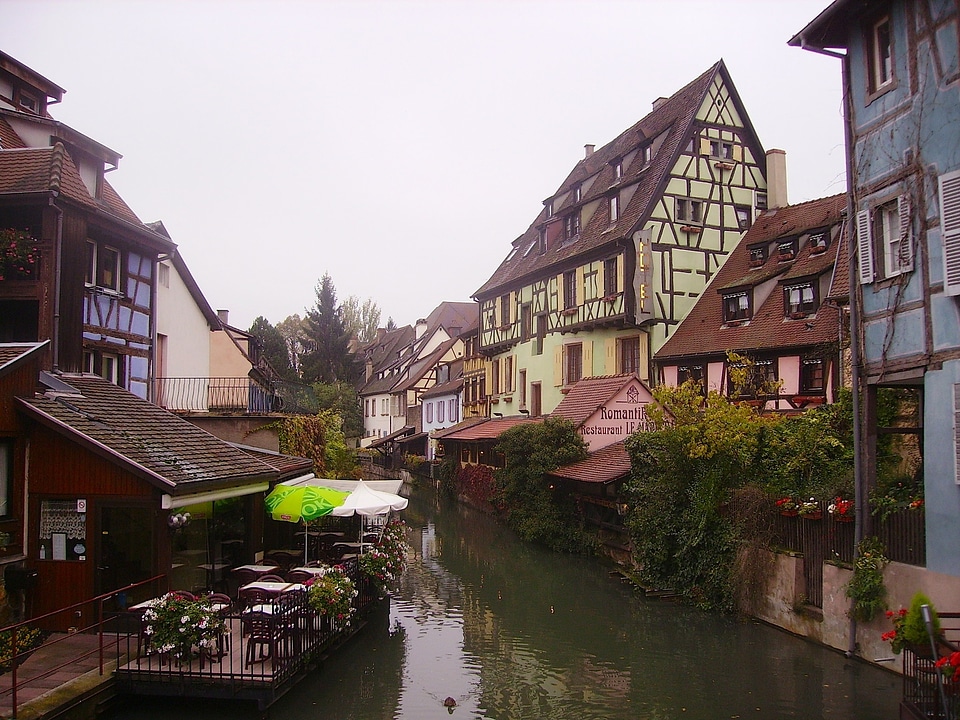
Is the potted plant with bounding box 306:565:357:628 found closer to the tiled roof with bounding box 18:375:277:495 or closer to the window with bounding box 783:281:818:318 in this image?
the tiled roof with bounding box 18:375:277:495

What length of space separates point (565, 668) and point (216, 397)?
11.6 metres

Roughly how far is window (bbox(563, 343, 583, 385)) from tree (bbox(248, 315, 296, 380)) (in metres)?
38.7

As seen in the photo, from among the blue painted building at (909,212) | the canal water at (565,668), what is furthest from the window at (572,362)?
the blue painted building at (909,212)

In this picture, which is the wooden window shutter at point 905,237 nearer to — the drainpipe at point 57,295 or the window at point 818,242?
the window at point 818,242

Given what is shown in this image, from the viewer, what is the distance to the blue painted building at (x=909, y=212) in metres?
10.4

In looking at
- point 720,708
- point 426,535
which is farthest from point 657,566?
point 426,535

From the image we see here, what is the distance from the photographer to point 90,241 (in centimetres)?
1578

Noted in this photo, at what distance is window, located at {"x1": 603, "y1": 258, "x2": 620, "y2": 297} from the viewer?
Result: 27156 mm

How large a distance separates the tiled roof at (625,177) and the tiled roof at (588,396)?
15.6 ft

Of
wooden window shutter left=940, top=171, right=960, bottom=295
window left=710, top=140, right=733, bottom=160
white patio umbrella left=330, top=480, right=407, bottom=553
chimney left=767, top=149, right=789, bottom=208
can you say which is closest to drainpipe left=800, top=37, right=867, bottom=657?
wooden window shutter left=940, top=171, right=960, bottom=295

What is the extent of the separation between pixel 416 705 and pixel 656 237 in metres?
19.3

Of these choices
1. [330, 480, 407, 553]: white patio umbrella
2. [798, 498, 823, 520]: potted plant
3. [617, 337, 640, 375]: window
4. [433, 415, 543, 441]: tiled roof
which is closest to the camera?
[798, 498, 823, 520]: potted plant

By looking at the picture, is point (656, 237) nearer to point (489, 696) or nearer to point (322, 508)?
point (322, 508)

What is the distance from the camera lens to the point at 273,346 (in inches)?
2643
